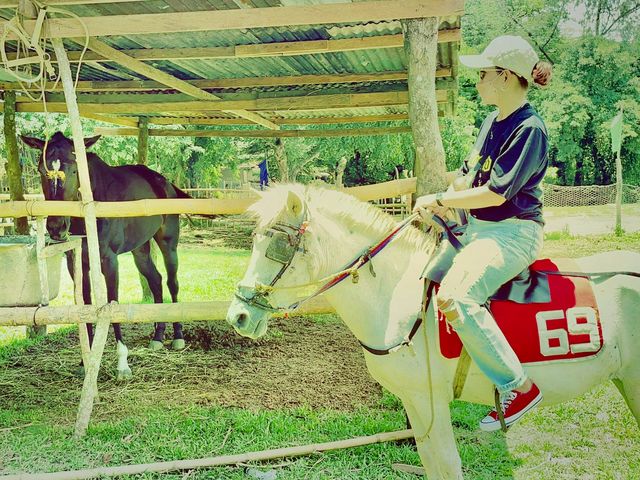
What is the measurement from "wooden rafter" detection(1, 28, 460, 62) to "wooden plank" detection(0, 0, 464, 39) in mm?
1041

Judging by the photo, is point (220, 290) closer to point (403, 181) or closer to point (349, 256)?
point (403, 181)

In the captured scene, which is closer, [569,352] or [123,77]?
[569,352]

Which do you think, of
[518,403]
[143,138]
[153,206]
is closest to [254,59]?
[153,206]

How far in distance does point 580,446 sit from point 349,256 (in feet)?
8.59

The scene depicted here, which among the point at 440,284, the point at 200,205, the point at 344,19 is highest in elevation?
the point at 344,19

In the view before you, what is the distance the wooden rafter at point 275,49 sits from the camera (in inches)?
195

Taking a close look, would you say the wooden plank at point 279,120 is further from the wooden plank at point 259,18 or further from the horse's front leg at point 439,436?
the horse's front leg at point 439,436

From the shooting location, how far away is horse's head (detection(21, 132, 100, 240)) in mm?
5316

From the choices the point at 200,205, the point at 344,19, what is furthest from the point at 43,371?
the point at 344,19

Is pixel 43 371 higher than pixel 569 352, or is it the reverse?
pixel 569 352

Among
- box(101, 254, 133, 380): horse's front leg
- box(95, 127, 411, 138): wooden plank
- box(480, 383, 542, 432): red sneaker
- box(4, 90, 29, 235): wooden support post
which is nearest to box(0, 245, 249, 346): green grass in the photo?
box(101, 254, 133, 380): horse's front leg

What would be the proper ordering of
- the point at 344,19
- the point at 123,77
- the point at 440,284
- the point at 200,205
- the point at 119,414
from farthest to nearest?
the point at 123,77
the point at 119,414
the point at 200,205
the point at 344,19
the point at 440,284

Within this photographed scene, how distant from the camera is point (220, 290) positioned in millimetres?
10047

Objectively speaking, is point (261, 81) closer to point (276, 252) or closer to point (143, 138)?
point (143, 138)
